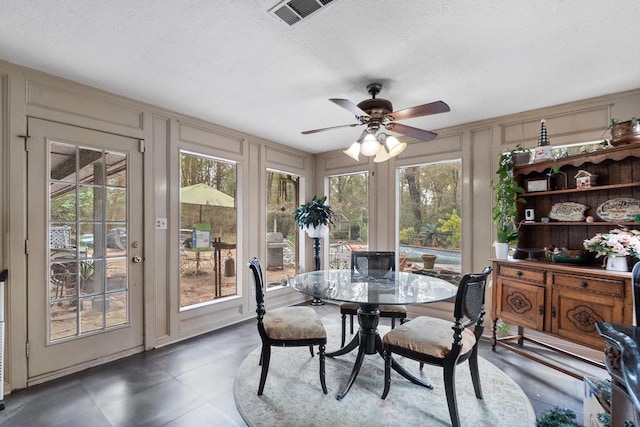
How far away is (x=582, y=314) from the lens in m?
2.45

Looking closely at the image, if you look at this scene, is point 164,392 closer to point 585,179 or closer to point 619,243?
point 619,243

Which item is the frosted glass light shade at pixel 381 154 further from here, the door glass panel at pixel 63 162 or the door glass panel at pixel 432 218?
the door glass panel at pixel 63 162

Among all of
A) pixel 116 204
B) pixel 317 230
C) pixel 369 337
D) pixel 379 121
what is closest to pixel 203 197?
pixel 116 204

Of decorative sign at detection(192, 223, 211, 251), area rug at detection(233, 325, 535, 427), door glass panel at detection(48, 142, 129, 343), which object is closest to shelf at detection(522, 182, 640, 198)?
area rug at detection(233, 325, 535, 427)

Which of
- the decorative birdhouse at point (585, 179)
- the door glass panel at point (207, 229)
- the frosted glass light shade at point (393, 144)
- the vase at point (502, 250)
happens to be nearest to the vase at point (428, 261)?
the vase at point (502, 250)

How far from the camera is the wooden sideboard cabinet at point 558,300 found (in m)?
2.30

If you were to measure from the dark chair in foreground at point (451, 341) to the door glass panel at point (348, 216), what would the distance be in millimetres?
2429

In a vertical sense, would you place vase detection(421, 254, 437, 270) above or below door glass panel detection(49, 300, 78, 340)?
above

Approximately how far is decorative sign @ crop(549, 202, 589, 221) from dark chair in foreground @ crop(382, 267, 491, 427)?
1445 millimetres

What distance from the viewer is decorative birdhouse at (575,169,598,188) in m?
2.71

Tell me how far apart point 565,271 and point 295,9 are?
9.61 feet

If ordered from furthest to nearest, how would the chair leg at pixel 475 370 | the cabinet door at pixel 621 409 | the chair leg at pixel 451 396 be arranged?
the chair leg at pixel 475 370 < the chair leg at pixel 451 396 < the cabinet door at pixel 621 409

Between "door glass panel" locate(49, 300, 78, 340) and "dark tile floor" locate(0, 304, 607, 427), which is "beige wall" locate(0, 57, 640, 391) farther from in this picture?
"dark tile floor" locate(0, 304, 607, 427)

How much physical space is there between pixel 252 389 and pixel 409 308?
8.39ft
